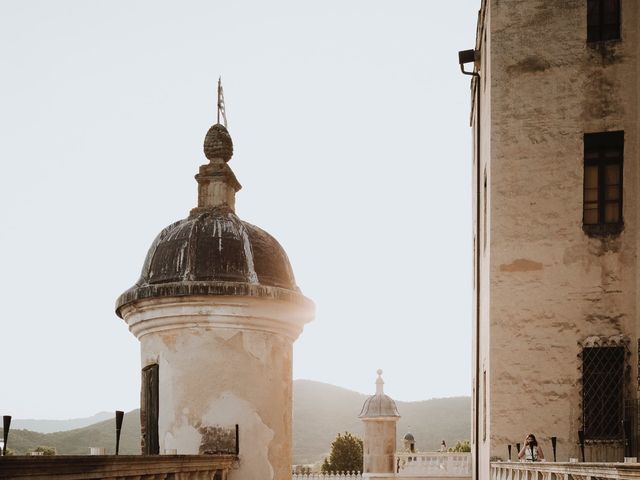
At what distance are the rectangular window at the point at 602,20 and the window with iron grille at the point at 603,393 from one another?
5.44 metres

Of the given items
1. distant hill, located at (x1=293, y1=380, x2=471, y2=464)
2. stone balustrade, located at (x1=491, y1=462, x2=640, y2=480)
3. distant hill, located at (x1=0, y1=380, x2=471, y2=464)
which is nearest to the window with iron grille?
stone balustrade, located at (x1=491, y1=462, x2=640, y2=480)

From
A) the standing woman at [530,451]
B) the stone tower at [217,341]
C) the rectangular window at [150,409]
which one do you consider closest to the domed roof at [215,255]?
the stone tower at [217,341]

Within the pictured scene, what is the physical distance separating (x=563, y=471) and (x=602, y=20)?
987 cm

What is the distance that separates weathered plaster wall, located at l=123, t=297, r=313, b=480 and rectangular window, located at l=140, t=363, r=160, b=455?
207mm

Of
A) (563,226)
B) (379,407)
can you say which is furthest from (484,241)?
(379,407)

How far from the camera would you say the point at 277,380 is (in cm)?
1163

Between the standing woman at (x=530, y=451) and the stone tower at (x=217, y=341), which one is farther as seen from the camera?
the standing woman at (x=530, y=451)

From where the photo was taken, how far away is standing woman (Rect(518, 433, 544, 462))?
14845 mm

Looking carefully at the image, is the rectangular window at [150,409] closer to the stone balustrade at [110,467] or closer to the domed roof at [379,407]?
the stone balustrade at [110,467]

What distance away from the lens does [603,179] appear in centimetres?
1661

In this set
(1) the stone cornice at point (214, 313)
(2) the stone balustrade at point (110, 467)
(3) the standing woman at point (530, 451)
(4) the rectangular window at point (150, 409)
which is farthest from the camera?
(3) the standing woman at point (530, 451)

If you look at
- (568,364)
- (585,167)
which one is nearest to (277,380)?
(568,364)

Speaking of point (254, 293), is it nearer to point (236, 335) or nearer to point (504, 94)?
point (236, 335)

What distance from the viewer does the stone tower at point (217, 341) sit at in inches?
440
